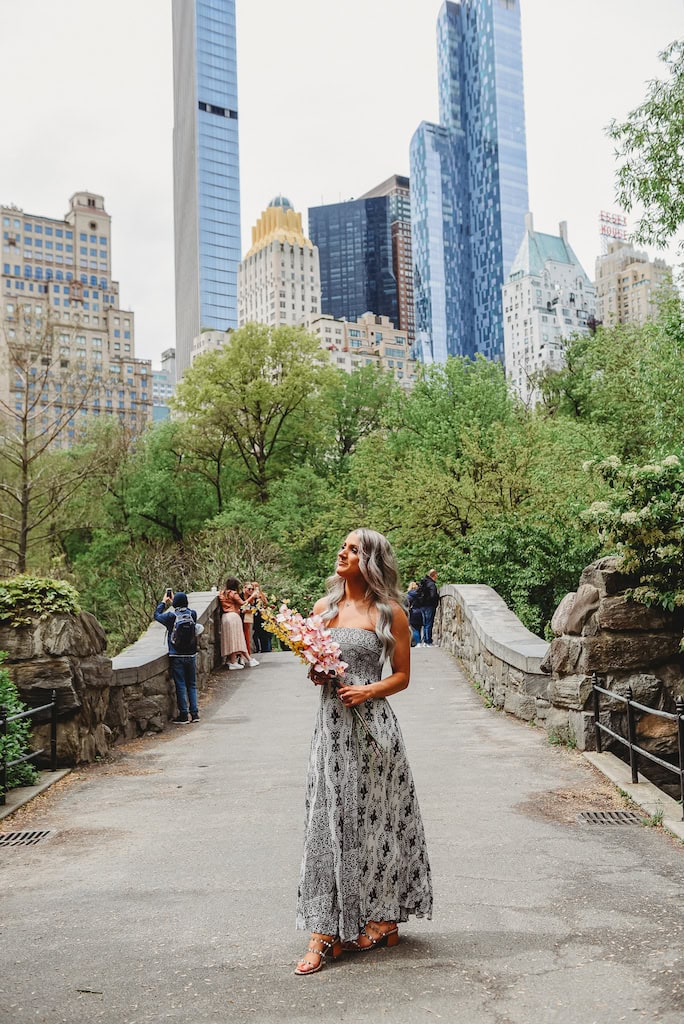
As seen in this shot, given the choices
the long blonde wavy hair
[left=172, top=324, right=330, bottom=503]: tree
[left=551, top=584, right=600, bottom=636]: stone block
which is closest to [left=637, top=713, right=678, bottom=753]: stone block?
[left=551, top=584, right=600, bottom=636]: stone block

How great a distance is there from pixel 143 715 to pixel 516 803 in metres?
5.14

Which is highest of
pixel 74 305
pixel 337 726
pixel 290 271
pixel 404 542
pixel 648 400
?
pixel 290 271

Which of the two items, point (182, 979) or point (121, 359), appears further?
point (121, 359)

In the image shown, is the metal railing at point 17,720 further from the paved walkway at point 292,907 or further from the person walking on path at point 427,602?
the person walking on path at point 427,602

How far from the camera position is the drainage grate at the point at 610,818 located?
6598mm

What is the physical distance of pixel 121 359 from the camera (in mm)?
131125

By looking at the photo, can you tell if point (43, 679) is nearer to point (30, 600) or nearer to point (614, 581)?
point (30, 600)

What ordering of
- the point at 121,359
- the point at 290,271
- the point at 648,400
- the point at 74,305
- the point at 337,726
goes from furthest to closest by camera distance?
the point at 290,271, the point at 74,305, the point at 121,359, the point at 648,400, the point at 337,726

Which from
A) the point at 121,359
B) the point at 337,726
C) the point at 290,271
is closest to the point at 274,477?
the point at 337,726

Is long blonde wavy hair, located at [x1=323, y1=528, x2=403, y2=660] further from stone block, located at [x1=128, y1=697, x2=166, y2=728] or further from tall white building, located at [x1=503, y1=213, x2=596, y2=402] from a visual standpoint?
tall white building, located at [x1=503, y1=213, x2=596, y2=402]

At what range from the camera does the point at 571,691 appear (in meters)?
9.04

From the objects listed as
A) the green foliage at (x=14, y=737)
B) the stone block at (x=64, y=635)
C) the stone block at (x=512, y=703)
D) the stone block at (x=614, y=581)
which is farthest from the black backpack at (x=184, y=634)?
the stone block at (x=614, y=581)

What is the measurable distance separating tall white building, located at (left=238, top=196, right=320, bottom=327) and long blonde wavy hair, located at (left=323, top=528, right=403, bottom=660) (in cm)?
17343

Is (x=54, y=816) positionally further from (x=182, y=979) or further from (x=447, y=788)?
(x=182, y=979)
